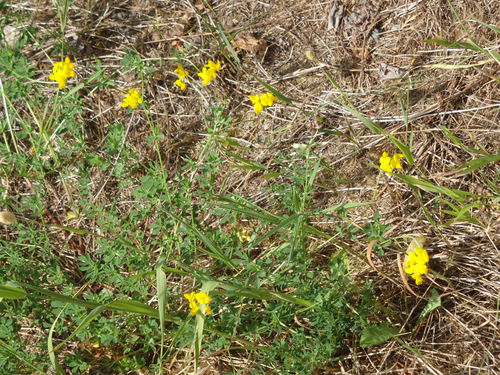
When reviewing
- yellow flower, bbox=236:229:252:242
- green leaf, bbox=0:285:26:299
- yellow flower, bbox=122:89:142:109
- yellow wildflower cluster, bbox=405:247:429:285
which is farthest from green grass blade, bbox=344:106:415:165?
green leaf, bbox=0:285:26:299

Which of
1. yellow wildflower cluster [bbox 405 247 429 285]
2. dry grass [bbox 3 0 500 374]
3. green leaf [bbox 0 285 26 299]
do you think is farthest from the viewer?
dry grass [bbox 3 0 500 374]

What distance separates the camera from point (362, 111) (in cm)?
295

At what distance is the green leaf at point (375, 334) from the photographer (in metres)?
2.28

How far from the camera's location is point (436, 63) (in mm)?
2857

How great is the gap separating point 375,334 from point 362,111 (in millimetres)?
1349

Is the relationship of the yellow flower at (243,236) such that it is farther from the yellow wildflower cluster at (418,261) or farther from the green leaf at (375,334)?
the yellow wildflower cluster at (418,261)

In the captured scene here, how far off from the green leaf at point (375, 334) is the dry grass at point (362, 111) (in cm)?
11

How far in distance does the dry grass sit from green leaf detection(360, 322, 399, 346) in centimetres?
11

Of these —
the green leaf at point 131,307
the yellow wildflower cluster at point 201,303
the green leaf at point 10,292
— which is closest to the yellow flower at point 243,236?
the yellow wildflower cluster at point 201,303

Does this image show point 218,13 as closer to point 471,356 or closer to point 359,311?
point 359,311

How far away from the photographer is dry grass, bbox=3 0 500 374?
2393mm

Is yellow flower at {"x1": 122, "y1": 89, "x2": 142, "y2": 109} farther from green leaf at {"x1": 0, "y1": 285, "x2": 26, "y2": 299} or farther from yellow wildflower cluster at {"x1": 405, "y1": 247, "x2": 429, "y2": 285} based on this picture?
yellow wildflower cluster at {"x1": 405, "y1": 247, "x2": 429, "y2": 285}

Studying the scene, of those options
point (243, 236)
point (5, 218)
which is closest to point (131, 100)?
point (5, 218)

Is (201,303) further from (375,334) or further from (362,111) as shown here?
(362,111)
